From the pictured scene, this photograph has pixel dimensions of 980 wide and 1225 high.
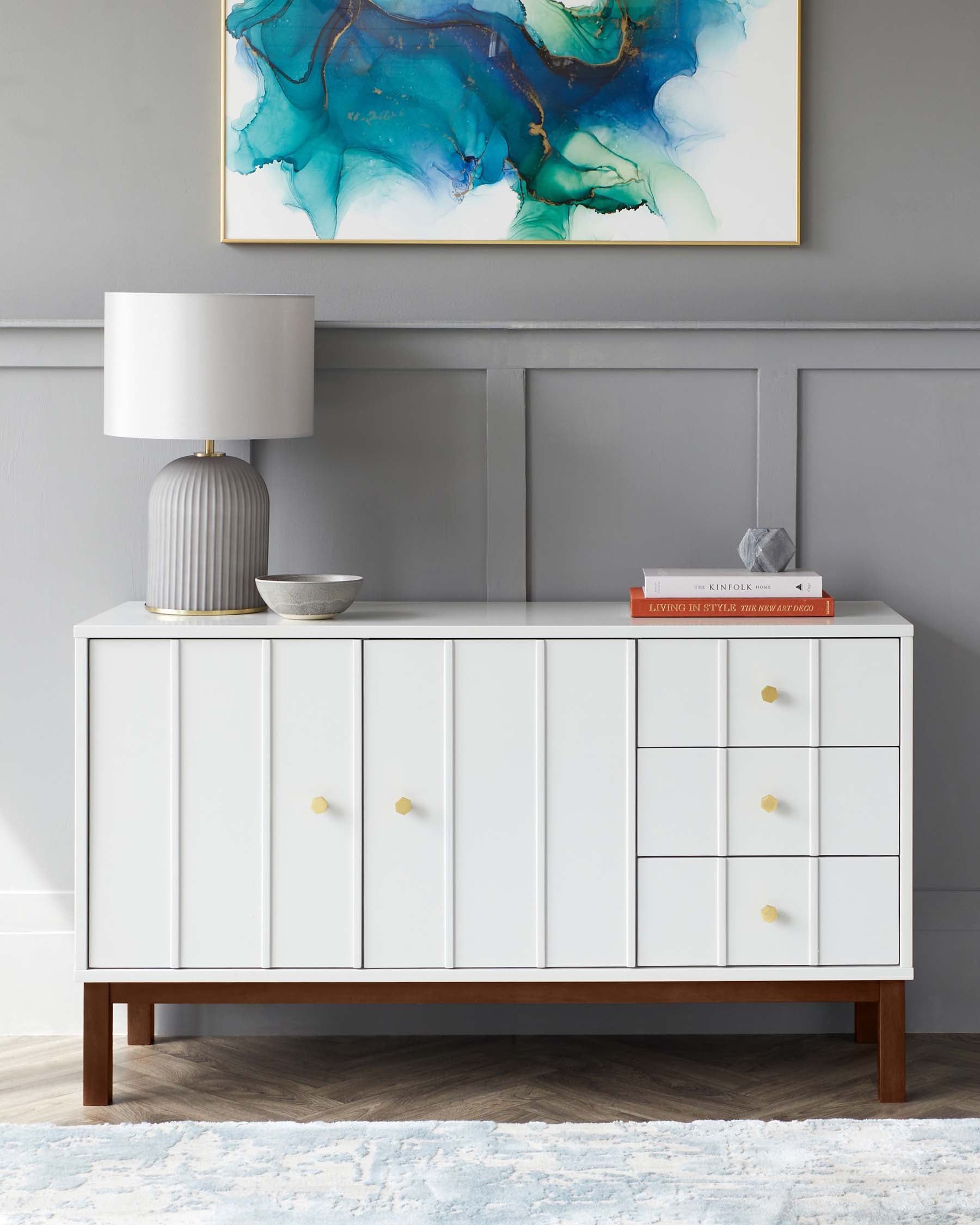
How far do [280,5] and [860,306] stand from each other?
1.24 metres

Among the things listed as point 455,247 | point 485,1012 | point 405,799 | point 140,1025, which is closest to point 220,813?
point 405,799

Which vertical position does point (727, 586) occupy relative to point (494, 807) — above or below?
above

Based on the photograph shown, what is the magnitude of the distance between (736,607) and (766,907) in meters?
0.49

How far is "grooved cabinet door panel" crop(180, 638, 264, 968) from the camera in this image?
2035 mm

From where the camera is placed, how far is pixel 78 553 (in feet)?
7.97

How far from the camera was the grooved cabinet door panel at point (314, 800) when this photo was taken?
6.66ft

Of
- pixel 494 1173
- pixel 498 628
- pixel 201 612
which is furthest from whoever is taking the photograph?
pixel 201 612

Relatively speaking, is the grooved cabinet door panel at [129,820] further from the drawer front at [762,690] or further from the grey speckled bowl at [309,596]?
the drawer front at [762,690]

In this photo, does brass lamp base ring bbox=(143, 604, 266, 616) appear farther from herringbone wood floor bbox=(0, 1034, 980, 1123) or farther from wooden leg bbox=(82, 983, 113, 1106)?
herringbone wood floor bbox=(0, 1034, 980, 1123)

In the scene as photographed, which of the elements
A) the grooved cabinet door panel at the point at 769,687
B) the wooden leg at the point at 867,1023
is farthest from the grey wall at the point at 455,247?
the wooden leg at the point at 867,1023

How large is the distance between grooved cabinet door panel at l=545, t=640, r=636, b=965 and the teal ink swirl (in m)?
0.96

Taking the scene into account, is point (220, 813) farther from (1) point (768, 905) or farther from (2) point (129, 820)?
(1) point (768, 905)

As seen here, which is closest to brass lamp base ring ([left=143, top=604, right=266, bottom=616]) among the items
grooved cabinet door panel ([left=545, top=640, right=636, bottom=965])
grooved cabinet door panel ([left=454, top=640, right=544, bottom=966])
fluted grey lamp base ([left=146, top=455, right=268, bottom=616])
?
fluted grey lamp base ([left=146, top=455, right=268, bottom=616])

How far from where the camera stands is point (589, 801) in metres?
2.04
